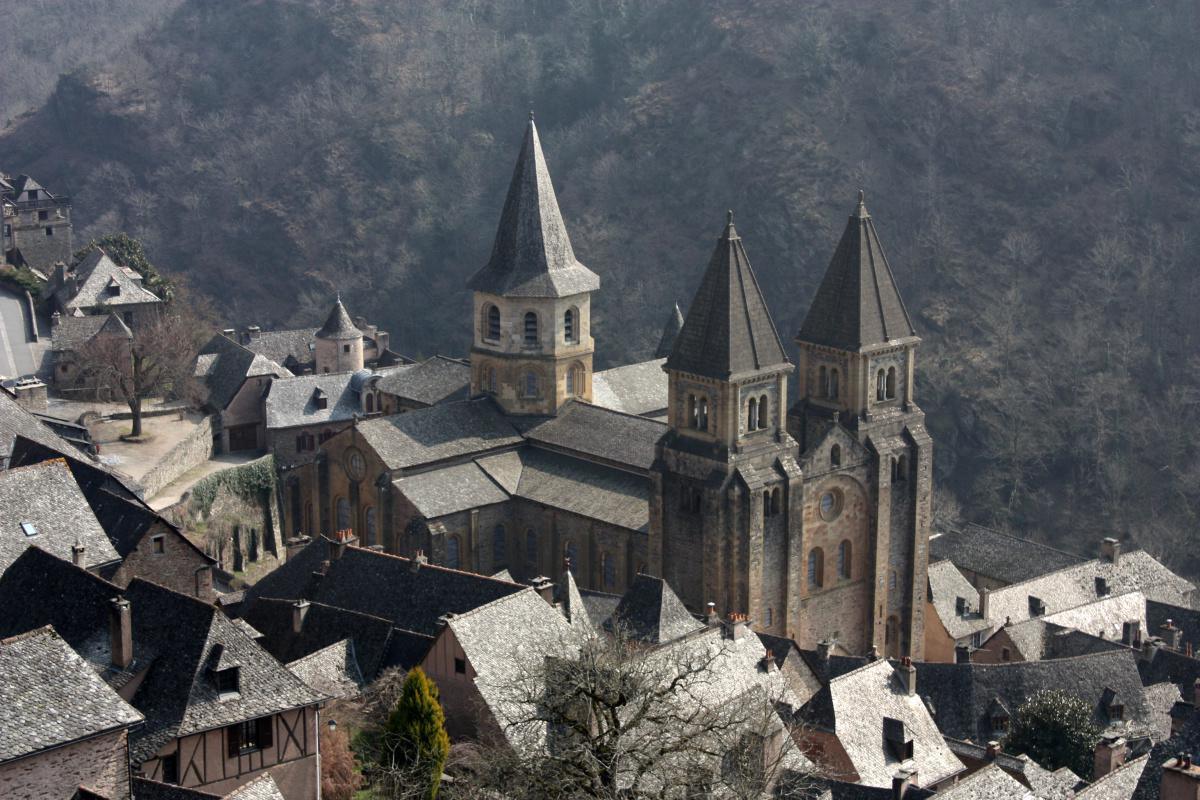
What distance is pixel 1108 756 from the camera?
4978 centimetres


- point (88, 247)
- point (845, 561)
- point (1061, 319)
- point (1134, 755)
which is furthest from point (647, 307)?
point (1134, 755)

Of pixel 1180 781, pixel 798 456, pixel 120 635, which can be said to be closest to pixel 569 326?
pixel 798 456

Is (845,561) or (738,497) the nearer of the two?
(738,497)

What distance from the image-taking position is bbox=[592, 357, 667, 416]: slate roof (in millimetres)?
74812

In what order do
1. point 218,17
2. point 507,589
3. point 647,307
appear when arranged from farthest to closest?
point 218,17 → point 647,307 → point 507,589

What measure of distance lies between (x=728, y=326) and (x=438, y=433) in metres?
13.4

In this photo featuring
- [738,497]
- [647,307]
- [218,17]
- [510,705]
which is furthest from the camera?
[218,17]

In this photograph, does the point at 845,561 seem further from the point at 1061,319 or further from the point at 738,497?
the point at 1061,319

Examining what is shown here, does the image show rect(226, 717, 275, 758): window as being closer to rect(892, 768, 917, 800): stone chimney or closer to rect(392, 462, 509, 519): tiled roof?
rect(892, 768, 917, 800): stone chimney

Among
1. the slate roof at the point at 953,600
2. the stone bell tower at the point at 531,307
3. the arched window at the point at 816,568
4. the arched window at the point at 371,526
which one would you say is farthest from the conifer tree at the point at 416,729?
the slate roof at the point at 953,600

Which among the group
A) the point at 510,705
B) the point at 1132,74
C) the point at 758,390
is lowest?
the point at 510,705

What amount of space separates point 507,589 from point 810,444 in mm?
14641

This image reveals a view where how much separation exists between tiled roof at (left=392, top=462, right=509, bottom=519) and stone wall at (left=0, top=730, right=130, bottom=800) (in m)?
29.6

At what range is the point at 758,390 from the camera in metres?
60.7
